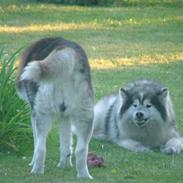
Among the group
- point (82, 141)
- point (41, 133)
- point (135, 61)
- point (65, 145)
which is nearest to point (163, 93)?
point (65, 145)

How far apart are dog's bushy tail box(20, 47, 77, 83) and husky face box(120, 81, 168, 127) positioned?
2476 millimetres

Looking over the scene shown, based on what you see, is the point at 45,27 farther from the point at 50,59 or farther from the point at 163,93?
the point at 50,59

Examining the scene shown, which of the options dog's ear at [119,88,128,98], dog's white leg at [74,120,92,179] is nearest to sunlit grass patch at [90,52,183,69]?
dog's ear at [119,88,128,98]

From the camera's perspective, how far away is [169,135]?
11383 millimetres

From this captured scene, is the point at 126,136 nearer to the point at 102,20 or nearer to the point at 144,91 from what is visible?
the point at 144,91

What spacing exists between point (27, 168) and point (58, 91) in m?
1.28

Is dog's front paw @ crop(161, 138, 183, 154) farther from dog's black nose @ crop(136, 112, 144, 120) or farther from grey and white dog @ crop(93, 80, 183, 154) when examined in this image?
dog's black nose @ crop(136, 112, 144, 120)

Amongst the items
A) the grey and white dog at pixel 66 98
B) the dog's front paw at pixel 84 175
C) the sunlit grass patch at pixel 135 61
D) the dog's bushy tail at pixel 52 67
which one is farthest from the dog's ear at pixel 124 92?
the sunlit grass patch at pixel 135 61

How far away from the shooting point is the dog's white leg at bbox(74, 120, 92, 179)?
28.9ft

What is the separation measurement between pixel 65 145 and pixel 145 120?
1.72m

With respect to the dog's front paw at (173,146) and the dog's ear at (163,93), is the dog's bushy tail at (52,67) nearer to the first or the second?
the dog's ear at (163,93)

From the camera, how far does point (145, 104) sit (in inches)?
436

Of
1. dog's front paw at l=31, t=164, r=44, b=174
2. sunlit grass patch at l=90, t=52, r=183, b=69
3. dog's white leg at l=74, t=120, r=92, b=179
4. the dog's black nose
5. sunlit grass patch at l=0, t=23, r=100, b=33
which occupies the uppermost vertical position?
dog's white leg at l=74, t=120, r=92, b=179

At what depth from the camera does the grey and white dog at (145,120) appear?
11070 millimetres
